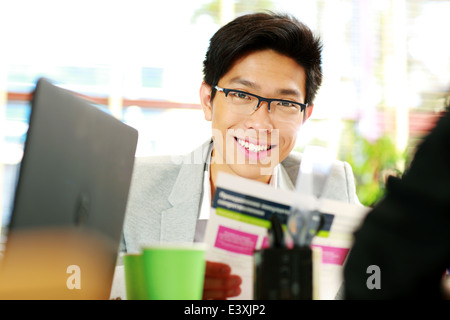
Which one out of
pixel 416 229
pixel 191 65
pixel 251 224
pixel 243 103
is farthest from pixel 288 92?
pixel 191 65

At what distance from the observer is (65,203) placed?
0.75 m

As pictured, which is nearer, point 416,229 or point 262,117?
point 416,229

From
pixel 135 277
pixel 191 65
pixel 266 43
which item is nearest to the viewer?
pixel 135 277

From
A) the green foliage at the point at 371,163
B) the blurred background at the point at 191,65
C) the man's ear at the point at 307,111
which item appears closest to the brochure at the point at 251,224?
the man's ear at the point at 307,111

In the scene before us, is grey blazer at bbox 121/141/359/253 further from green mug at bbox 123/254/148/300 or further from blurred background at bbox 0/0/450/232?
blurred background at bbox 0/0/450/232

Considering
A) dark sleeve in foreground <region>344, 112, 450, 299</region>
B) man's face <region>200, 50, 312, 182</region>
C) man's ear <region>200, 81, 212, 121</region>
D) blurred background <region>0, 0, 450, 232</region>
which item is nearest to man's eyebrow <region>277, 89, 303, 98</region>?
man's face <region>200, 50, 312, 182</region>

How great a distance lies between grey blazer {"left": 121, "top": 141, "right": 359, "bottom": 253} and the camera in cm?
154

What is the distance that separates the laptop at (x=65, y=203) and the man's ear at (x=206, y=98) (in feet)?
2.90

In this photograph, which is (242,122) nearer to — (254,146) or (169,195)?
(254,146)

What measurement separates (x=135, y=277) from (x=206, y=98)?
1073 millimetres

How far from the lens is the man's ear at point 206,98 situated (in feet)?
5.92
